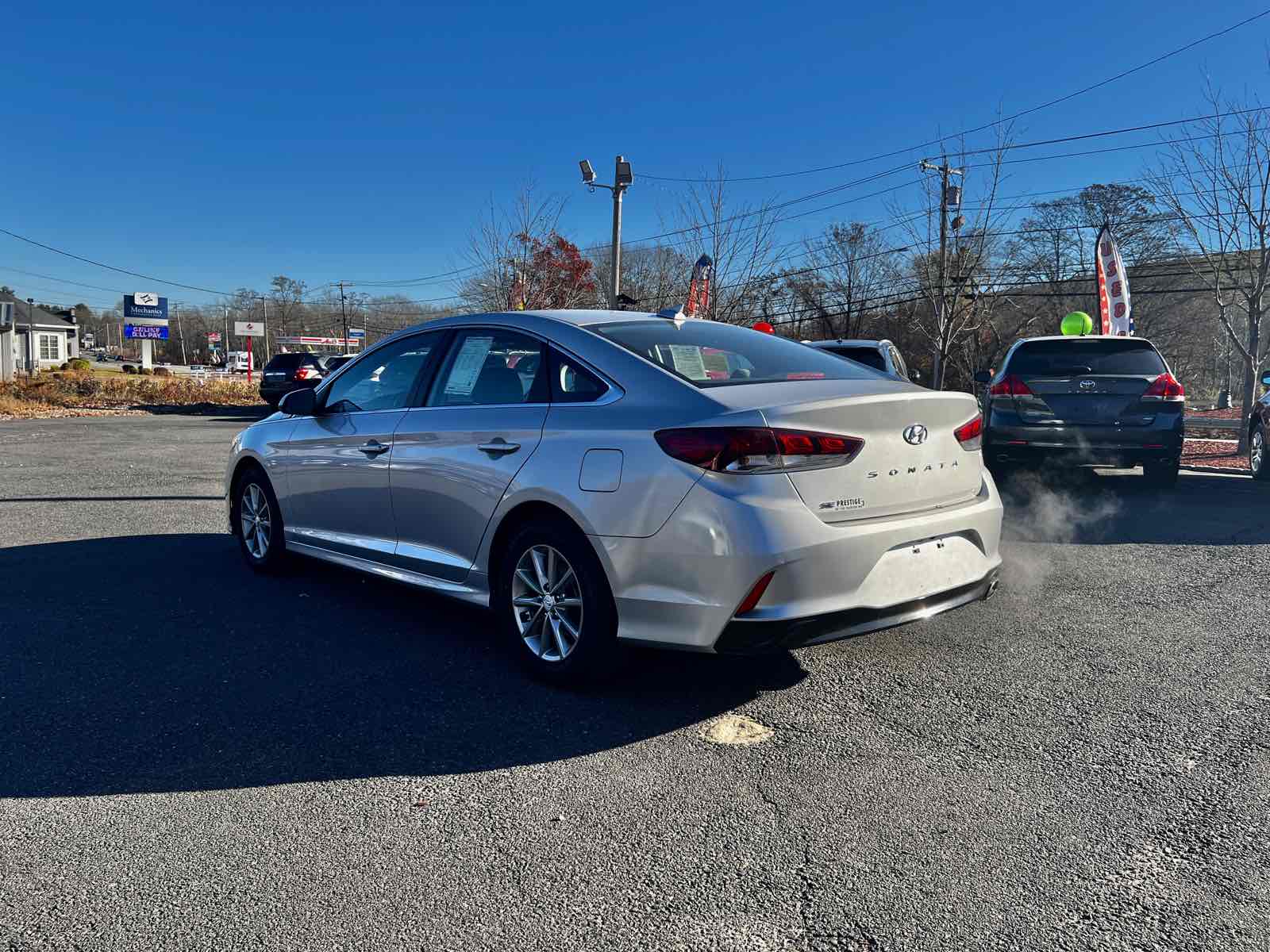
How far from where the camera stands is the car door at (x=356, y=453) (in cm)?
500

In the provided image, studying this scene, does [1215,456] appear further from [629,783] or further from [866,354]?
[629,783]

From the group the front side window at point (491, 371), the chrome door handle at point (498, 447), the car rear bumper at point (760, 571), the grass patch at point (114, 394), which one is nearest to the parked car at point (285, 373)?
the grass patch at point (114, 394)

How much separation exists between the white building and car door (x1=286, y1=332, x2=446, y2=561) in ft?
159

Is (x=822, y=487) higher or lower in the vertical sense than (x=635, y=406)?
lower

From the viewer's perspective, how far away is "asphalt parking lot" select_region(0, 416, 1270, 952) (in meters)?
2.37

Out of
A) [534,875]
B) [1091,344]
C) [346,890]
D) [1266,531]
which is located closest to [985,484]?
[534,875]

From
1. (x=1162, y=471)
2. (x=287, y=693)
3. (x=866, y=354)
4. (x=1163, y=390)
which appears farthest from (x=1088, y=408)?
(x=287, y=693)

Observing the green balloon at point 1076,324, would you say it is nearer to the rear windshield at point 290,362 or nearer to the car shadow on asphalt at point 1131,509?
the car shadow on asphalt at point 1131,509

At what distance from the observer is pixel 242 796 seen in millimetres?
3037

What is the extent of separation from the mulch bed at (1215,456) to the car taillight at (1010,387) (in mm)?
4716

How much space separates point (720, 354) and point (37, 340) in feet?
286

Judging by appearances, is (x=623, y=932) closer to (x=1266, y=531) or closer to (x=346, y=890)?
(x=346, y=890)

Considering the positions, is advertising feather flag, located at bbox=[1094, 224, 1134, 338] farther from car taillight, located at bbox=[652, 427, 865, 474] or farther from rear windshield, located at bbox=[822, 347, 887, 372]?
car taillight, located at bbox=[652, 427, 865, 474]

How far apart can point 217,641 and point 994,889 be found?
12.2ft
